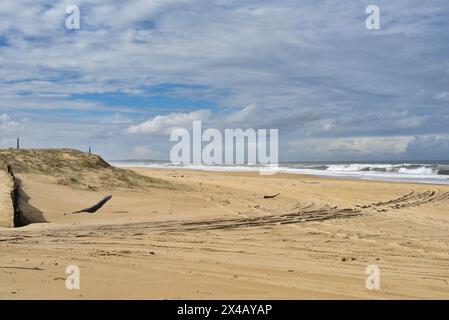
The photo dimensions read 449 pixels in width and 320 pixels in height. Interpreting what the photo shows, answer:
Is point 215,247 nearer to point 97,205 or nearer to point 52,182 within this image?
point 97,205

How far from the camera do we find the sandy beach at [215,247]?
5.93 m

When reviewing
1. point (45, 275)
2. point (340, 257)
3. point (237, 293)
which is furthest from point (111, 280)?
point (340, 257)

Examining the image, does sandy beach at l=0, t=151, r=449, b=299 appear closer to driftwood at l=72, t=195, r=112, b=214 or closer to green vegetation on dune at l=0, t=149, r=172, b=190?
driftwood at l=72, t=195, r=112, b=214

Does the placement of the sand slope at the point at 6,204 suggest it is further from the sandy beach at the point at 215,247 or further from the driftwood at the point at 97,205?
the driftwood at the point at 97,205

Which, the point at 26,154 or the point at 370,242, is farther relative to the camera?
the point at 26,154

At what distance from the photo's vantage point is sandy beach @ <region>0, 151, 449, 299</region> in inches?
233

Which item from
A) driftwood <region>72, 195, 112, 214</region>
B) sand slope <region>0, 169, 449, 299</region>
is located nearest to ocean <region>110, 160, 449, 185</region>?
sand slope <region>0, 169, 449, 299</region>

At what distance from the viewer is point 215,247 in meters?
8.82

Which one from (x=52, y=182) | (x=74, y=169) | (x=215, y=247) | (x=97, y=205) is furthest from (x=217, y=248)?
(x=74, y=169)

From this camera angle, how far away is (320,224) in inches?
487

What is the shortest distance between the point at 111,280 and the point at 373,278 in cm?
337

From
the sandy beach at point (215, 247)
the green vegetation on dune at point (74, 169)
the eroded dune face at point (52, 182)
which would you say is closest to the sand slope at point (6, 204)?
the eroded dune face at point (52, 182)

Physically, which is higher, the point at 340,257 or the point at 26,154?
the point at 26,154

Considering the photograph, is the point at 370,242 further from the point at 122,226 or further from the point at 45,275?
the point at 45,275
